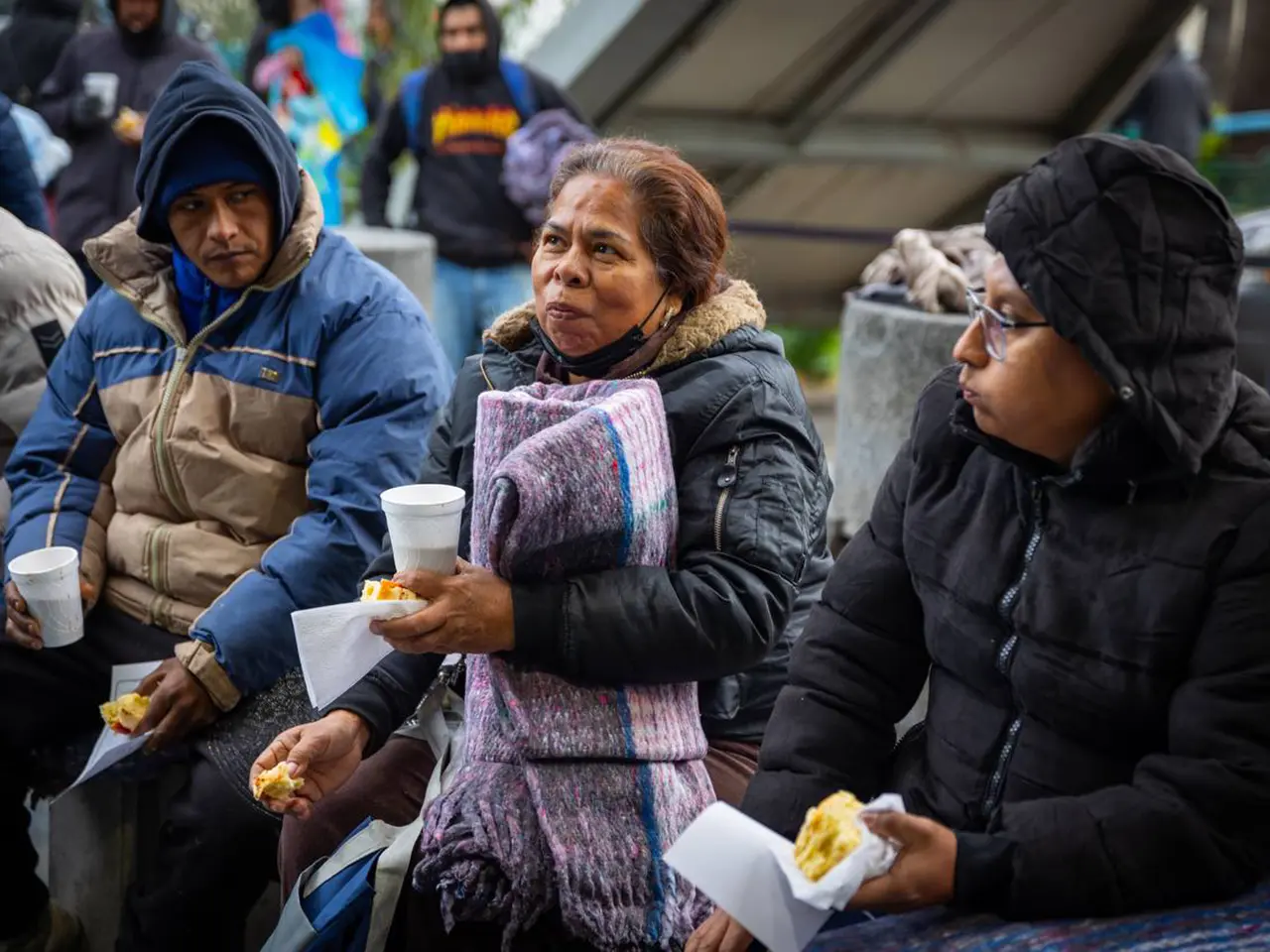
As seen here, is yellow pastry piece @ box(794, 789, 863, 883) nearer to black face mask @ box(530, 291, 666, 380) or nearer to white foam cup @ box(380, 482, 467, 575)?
white foam cup @ box(380, 482, 467, 575)

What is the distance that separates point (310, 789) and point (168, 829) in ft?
1.77

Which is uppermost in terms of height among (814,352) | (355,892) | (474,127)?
(474,127)

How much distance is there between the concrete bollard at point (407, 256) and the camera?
5328 mm

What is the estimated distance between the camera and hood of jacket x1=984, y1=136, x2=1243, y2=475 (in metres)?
1.64

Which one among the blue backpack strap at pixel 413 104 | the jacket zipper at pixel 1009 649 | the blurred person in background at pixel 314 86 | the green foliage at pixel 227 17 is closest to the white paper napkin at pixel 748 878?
the jacket zipper at pixel 1009 649

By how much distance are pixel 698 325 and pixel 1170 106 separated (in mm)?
8212

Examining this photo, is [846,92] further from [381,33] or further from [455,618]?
[455,618]

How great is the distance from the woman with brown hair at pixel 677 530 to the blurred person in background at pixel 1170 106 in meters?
8.00

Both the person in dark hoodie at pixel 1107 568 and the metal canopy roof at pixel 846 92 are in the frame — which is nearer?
Result: the person in dark hoodie at pixel 1107 568

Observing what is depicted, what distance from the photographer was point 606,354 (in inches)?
91.4

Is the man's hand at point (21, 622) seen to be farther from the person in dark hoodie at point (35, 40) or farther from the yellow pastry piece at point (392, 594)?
the person in dark hoodie at point (35, 40)

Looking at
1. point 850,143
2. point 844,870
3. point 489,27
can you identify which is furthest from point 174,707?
point 850,143

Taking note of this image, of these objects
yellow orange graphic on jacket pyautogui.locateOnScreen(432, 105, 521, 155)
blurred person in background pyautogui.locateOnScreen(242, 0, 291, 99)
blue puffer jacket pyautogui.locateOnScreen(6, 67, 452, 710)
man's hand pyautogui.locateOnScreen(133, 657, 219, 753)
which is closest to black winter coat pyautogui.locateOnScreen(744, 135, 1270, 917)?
blue puffer jacket pyautogui.locateOnScreen(6, 67, 452, 710)

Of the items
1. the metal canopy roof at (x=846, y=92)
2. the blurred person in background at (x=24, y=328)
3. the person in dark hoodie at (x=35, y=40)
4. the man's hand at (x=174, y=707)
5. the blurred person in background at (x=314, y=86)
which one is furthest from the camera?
the metal canopy roof at (x=846, y=92)
